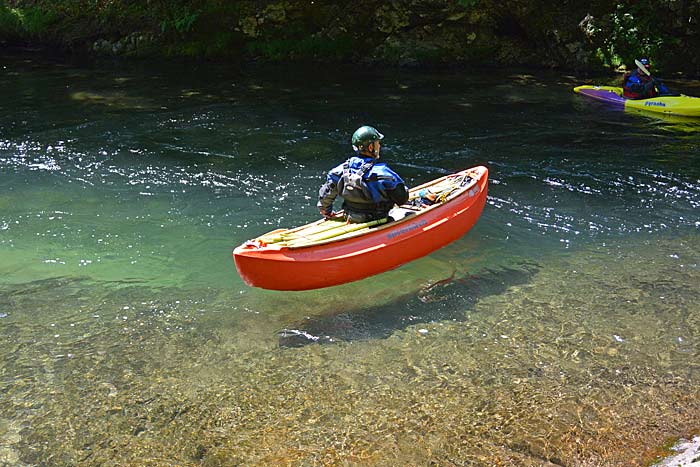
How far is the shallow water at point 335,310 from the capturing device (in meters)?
5.11

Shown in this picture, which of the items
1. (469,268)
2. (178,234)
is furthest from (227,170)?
(469,268)

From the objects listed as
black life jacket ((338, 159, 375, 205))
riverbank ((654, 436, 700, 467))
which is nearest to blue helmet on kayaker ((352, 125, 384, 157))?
black life jacket ((338, 159, 375, 205))

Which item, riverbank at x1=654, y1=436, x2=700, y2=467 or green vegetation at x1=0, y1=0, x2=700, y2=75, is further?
green vegetation at x1=0, y1=0, x2=700, y2=75

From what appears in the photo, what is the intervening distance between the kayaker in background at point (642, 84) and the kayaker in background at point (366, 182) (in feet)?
31.4

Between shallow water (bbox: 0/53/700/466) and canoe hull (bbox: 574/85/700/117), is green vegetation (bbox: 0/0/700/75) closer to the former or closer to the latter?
canoe hull (bbox: 574/85/700/117)

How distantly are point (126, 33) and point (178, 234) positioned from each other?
1507cm

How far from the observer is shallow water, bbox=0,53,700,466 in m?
5.11

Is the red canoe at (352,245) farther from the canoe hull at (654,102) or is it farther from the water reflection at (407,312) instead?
the canoe hull at (654,102)

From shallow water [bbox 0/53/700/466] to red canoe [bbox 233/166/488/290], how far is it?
0.92 ft

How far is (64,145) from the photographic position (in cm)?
1223

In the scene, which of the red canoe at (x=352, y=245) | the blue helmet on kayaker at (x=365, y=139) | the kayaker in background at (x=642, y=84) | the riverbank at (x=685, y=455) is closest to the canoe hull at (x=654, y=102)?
the kayaker in background at (x=642, y=84)

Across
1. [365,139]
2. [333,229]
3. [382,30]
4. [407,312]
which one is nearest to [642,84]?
[382,30]

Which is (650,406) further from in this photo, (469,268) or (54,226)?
(54,226)

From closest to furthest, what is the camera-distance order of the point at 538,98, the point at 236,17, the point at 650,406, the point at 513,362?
the point at 650,406 < the point at 513,362 < the point at 538,98 < the point at 236,17
